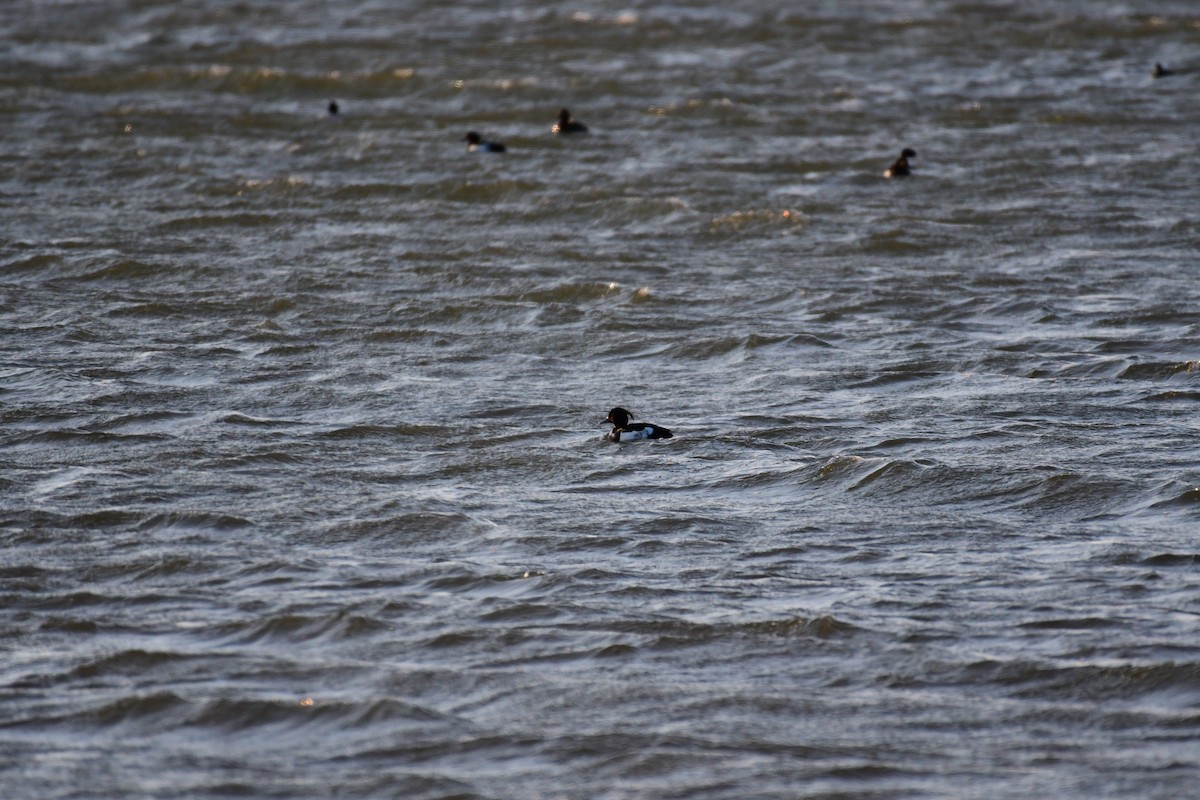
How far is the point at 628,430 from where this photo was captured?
36.0 feet

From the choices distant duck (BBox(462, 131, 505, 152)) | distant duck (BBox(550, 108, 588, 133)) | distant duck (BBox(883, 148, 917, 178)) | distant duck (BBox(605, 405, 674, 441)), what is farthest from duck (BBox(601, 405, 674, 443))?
distant duck (BBox(550, 108, 588, 133))

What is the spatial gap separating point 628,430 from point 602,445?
0.61 ft

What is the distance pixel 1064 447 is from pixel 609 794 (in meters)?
5.06

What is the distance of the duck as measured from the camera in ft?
35.9

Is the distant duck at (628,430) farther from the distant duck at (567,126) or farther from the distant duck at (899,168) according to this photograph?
the distant duck at (567,126)

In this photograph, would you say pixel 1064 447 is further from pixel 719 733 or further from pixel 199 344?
pixel 199 344

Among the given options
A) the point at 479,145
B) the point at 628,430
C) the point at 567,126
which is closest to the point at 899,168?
the point at 567,126

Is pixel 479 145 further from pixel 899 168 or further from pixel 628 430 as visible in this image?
pixel 628 430

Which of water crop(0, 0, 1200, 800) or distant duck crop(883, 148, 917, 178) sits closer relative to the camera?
water crop(0, 0, 1200, 800)

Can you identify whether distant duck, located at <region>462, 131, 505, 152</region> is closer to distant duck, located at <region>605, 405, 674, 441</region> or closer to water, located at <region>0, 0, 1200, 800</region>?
water, located at <region>0, 0, 1200, 800</region>

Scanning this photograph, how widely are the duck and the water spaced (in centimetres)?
10

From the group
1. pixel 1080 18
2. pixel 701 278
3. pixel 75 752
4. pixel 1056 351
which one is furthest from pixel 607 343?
pixel 1080 18

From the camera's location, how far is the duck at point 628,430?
10938 mm

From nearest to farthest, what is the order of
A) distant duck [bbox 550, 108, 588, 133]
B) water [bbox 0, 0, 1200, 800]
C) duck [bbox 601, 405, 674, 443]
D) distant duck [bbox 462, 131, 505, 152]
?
water [bbox 0, 0, 1200, 800] → duck [bbox 601, 405, 674, 443] → distant duck [bbox 462, 131, 505, 152] → distant duck [bbox 550, 108, 588, 133]
